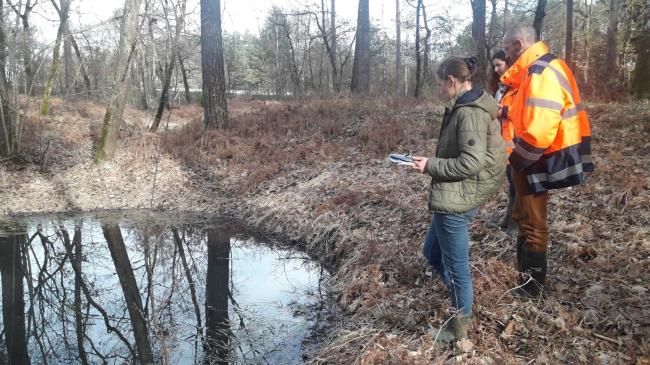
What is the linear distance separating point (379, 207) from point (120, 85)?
787cm

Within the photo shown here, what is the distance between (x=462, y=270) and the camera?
3.29 metres

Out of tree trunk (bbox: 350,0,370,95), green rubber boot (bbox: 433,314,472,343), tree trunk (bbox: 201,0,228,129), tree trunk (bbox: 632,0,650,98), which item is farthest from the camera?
tree trunk (bbox: 350,0,370,95)

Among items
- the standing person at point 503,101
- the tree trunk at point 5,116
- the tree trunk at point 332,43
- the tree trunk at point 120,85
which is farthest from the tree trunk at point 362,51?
the standing person at point 503,101

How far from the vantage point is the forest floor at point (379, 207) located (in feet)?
11.6

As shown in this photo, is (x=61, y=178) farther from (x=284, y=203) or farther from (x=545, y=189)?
(x=545, y=189)

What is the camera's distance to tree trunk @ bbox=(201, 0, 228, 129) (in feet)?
39.7

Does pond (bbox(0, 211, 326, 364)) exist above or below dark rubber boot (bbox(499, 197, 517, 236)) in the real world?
below

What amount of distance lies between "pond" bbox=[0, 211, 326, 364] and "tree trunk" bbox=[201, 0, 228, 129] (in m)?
4.67

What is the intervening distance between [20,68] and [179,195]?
5129 millimetres

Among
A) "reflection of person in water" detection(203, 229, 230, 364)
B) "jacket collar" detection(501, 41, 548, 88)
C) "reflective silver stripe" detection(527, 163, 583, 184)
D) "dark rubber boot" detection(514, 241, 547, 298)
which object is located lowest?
"reflection of person in water" detection(203, 229, 230, 364)

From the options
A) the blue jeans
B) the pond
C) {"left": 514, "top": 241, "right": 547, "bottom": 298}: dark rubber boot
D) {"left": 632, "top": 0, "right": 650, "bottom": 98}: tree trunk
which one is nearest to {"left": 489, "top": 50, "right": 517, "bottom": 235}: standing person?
the blue jeans

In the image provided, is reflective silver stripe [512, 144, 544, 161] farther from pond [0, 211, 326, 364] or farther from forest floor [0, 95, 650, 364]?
pond [0, 211, 326, 364]

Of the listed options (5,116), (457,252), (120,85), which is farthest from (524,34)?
(5,116)

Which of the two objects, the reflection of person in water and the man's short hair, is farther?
the reflection of person in water
